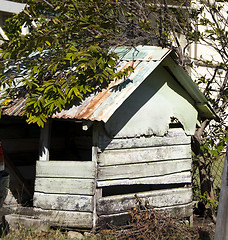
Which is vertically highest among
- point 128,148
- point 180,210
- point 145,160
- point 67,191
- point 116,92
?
point 116,92

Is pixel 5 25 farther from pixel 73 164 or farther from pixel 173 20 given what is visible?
pixel 73 164

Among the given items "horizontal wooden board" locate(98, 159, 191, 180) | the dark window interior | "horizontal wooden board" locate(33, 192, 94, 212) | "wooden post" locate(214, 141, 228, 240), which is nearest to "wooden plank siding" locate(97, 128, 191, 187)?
"horizontal wooden board" locate(98, 159, 191, 180)

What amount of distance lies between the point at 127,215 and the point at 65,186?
97 cm

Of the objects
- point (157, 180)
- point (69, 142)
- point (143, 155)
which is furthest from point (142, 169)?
point (69, 142)

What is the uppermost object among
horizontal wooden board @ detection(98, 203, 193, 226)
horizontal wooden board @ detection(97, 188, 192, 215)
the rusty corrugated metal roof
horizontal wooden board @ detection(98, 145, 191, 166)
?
the rusty corrugated metal roof

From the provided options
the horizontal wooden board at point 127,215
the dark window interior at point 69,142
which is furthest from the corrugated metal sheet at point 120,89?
the dark window interior at point 69,142

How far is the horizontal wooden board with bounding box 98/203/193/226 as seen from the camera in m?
5.66

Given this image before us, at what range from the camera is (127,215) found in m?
5.86

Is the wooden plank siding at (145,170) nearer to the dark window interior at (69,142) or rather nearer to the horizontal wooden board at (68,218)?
the horizontal wooden board at (68,218)

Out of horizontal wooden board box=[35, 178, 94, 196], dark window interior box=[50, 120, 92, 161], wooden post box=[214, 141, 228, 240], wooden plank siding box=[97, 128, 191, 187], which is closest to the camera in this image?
wooden post box=[214, 141, 228, 240]

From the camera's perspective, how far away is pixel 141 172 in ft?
19.7

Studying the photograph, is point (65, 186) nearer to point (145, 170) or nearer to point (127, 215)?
point (127, 215)

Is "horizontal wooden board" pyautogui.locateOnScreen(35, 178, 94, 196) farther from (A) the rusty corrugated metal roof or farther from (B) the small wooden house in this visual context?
(A) the rusty corrugated metal roof

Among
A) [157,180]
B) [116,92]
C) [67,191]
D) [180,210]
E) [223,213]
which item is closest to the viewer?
[223,213]
